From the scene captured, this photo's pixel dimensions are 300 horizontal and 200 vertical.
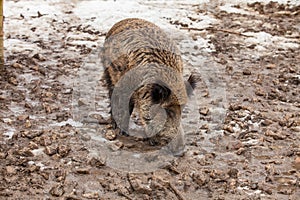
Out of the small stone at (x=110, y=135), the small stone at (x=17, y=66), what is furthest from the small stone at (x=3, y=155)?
the small stone at (x=17, y=66)

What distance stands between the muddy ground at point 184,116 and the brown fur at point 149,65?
1.76 ft

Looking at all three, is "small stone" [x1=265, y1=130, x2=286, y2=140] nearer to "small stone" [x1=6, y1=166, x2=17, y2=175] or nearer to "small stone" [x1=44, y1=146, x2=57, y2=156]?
"small stone" [x1=44, y1=146, x2=57, y2=156]

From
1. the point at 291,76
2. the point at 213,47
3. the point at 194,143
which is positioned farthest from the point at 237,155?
the point at 213,47

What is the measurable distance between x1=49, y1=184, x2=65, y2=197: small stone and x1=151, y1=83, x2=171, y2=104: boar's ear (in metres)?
1.47

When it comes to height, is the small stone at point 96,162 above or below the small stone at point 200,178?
below

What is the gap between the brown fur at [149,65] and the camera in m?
5.83

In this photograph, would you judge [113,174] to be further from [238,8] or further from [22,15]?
[238,8]

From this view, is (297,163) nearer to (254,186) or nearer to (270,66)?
(254,186)

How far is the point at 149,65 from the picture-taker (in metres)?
6.18

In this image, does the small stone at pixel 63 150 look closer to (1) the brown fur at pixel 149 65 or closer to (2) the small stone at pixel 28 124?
(2) the small stone at pixel 28 124

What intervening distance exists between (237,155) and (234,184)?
2.45ft

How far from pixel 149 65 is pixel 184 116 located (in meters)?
1.29

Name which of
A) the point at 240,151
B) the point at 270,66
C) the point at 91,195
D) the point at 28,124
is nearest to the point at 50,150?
the point at 28,124

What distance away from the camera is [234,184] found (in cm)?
546
